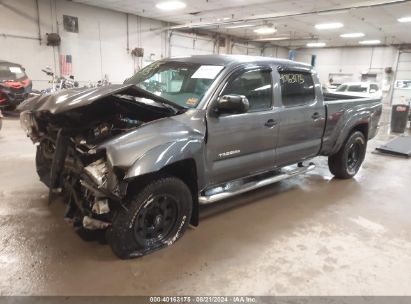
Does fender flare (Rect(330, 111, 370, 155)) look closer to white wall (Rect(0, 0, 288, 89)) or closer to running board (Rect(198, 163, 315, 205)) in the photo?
running board (Rect(198, 163, 315, 205))

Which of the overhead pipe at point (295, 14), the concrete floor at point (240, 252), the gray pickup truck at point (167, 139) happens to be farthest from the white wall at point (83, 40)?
the gray pickup truck at point (167, 139)

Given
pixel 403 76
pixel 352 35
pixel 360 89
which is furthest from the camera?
pixel 403 76

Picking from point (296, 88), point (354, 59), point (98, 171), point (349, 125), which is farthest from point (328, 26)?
point (98, 171)

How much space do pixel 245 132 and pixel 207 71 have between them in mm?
698

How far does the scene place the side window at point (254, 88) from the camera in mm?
3049

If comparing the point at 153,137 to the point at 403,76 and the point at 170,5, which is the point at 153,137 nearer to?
the point at 170,5

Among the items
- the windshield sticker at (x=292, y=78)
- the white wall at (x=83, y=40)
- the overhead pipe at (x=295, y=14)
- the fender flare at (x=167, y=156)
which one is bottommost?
the fender flare at (x=167, y=156)

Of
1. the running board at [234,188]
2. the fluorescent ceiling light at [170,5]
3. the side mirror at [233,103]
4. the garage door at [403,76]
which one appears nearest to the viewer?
the side mirror at [233,103]

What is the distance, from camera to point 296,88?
12.2ft

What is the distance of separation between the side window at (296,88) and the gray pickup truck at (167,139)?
0.5 inches

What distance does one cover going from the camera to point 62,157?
8.78 feet

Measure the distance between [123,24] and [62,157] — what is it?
12.3 m

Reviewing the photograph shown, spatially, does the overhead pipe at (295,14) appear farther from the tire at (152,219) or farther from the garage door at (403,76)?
the garage door at (403,76)

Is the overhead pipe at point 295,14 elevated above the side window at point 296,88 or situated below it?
above
